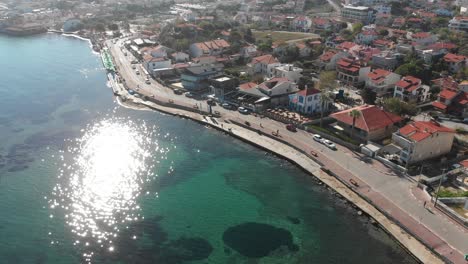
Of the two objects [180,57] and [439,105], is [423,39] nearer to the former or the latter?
[439,105]

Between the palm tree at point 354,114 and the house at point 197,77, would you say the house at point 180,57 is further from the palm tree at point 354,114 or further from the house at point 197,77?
the palm tree at point 354,114

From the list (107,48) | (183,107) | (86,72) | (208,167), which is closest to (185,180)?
(208,167)

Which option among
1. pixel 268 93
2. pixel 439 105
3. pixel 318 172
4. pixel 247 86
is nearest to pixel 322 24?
pixel 247 86

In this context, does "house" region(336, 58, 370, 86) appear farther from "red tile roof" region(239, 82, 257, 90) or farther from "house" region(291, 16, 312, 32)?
"house" region(291, 16, 312, 32)

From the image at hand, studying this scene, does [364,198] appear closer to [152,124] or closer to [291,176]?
[291,176]

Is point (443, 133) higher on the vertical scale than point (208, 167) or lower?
higher

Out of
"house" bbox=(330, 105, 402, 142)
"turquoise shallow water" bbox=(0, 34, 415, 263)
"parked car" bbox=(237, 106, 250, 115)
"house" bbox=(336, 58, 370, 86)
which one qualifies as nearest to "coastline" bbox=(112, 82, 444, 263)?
"turquoise shallow water" bbox=(0, 34, 415, 263)
